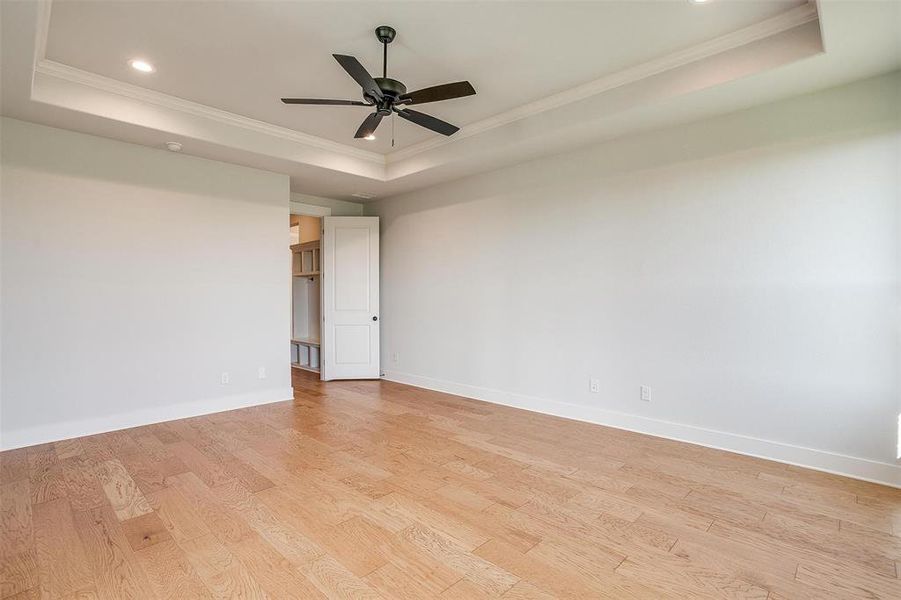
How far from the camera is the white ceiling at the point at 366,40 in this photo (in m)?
2.58

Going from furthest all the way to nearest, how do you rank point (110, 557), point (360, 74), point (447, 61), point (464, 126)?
point (464, 126) → point (447, 61) → point (360, 74) → point (110, 557)

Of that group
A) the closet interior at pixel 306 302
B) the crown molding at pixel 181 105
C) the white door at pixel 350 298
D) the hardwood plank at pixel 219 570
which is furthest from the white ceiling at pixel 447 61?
the closet interior at pixel 306 302

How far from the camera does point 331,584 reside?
186 centimetres

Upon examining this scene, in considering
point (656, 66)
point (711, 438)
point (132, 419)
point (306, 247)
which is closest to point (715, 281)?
point (711, 438)

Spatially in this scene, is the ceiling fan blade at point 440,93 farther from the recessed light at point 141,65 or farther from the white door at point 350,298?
the white door at point 350,298

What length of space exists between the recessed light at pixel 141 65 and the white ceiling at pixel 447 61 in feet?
0.20

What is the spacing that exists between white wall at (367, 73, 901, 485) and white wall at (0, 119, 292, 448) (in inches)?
96.4

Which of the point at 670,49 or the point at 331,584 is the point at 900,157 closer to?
the point at 670,49

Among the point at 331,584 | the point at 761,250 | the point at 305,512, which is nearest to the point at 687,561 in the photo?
the point at 331,584

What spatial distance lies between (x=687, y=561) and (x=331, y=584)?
5.31ft

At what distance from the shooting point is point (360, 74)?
2590mm

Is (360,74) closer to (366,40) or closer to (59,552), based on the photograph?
(366,40)

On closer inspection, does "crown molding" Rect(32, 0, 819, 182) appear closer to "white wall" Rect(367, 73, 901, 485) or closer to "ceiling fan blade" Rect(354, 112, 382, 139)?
"white wall" Rect(367, 73, 901, 485)

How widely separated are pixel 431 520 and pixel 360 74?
2599 millimetres
